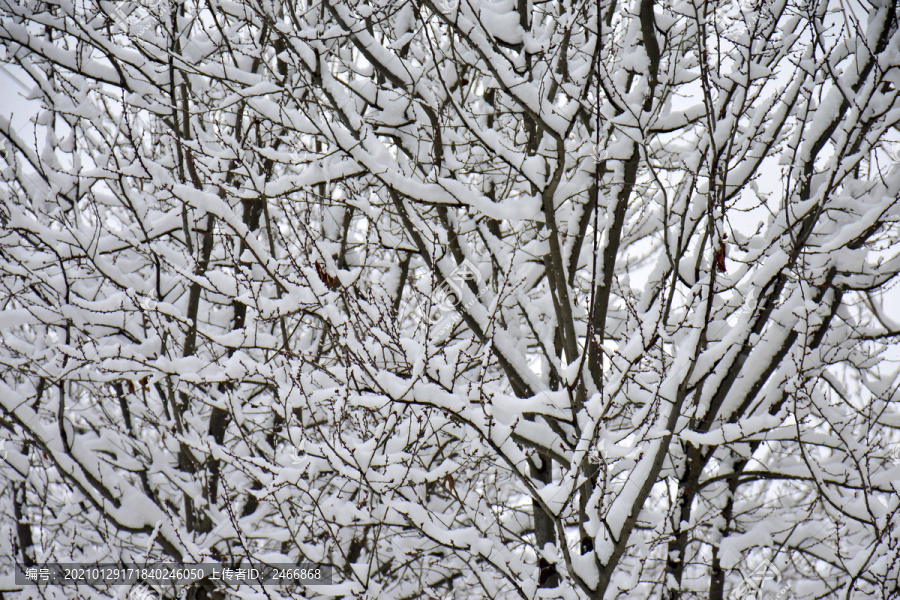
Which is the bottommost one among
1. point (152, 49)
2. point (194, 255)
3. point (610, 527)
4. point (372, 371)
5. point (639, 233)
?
point (610, 527)

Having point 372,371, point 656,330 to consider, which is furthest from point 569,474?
point 372,371

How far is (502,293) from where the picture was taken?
2.57 m

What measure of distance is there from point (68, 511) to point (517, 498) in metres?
3.80

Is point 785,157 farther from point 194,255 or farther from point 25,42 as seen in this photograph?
point 25,42

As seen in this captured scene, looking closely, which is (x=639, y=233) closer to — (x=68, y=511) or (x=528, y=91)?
(x=528, y=91)

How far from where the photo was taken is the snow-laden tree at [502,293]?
8.46 feet

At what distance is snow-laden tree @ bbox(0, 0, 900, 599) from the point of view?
8.46ft

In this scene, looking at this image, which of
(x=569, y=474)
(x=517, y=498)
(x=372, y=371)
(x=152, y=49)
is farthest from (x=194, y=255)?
(x=517, y=498)

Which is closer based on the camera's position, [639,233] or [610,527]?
[610,527]

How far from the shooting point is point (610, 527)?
242 centimetres

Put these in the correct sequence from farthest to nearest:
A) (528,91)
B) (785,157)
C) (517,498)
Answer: (517,498) < (785,157) < (528,91)

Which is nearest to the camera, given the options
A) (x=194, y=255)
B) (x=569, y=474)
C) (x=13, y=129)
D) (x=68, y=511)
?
(x=569, y=474)

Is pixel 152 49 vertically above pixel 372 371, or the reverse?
pixel 152 49

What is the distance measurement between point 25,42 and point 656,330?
4044mm
